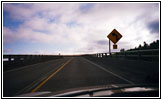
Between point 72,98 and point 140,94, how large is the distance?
5.06ft

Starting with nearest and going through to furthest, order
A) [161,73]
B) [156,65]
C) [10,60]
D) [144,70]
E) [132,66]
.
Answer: [161,73] < [156,65] < [144,70] < [132,66] < [10,60]

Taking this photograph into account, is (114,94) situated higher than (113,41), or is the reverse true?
(113,41)

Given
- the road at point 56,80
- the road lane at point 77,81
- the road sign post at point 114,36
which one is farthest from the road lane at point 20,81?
the road sign post at point 114,36

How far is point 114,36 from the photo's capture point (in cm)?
1831

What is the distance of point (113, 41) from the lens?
717 inches

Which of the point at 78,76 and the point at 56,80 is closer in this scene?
the point at 56,80

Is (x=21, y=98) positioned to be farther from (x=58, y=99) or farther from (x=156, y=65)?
(x=156, y=65)

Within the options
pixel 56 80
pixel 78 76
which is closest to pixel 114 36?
pixel 78 76

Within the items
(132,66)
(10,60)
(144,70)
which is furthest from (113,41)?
(10,60)

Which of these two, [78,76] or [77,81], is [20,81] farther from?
[78,76]

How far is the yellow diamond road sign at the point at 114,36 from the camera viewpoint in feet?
59.5

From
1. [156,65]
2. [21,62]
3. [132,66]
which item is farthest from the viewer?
[21,62]

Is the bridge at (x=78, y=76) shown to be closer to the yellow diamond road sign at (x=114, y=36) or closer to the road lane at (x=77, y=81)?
the road lane at (x=77, y=81)

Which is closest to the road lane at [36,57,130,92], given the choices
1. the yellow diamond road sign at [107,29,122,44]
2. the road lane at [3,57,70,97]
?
the road lane at [3,57,70,97]
